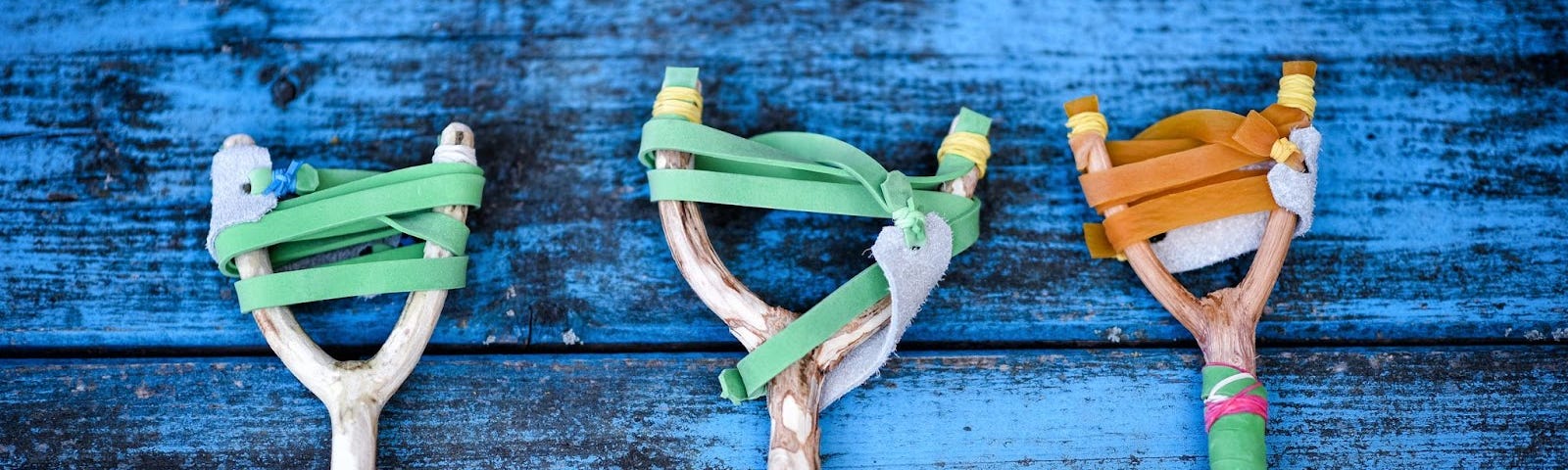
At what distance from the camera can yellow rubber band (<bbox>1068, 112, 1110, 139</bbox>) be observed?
1.01 m

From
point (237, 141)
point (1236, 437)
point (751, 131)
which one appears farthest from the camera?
point (751, 131)

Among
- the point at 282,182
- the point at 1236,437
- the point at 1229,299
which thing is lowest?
the point at 1236,437

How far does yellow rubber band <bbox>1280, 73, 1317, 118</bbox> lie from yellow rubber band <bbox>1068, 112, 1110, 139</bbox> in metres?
0.18

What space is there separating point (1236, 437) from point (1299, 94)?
36cm

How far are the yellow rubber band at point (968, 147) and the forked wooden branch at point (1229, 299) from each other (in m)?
0.14

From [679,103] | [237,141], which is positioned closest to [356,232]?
[237,141]

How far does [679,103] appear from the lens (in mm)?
988

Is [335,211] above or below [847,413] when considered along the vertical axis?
above

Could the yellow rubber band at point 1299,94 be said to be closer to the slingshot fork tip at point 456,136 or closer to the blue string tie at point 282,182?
the slingshot fork tip at point 456,136

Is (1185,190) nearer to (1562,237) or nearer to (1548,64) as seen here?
(1562,237)

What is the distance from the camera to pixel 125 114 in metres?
1.13

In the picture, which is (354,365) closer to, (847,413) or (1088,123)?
(847,413)

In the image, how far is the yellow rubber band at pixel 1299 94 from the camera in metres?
0.99

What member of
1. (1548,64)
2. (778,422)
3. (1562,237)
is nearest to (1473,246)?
(1562,237)
